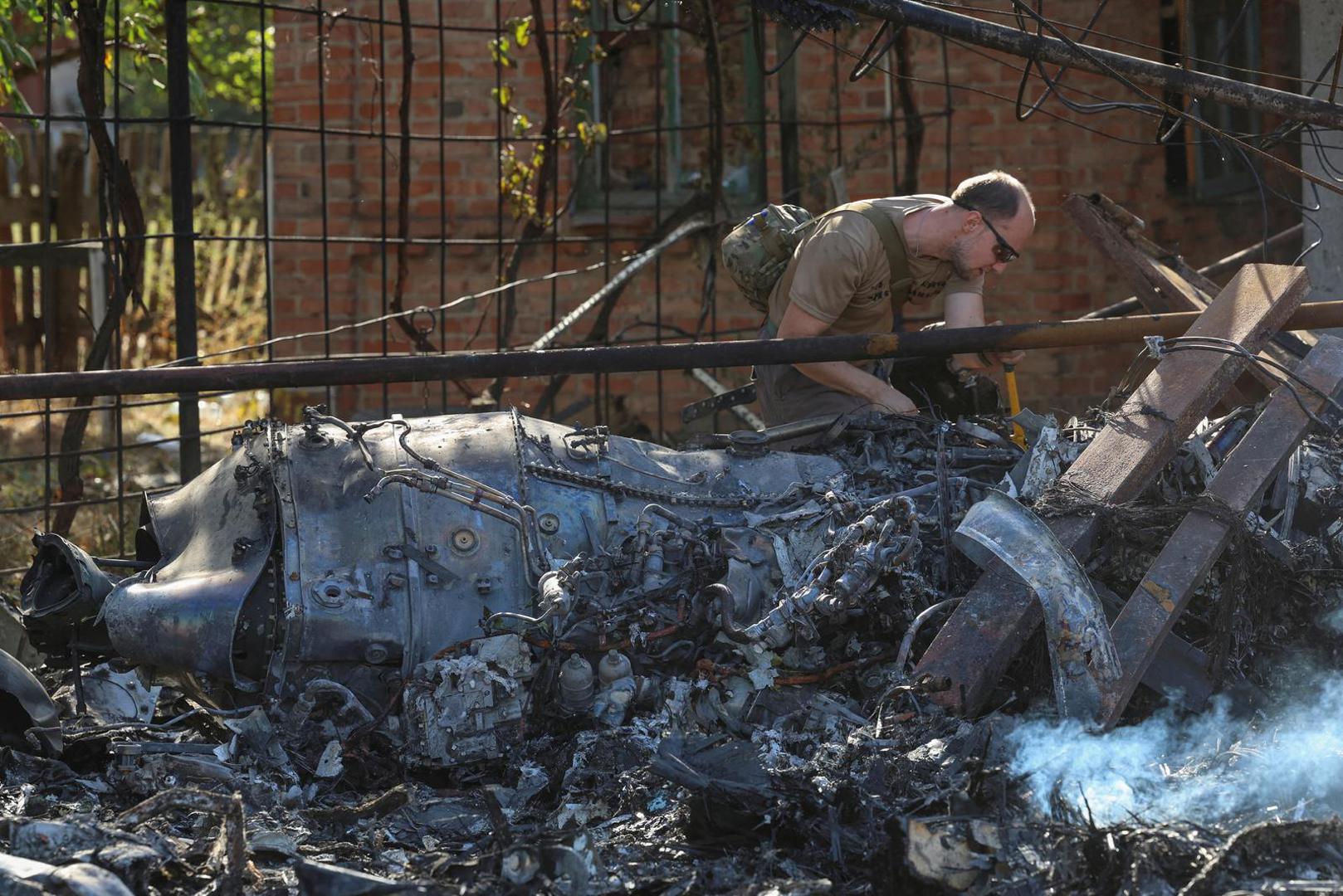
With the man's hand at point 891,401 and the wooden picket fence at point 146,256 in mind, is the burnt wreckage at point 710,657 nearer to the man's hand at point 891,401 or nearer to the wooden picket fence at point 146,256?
the man's hand at point 891,401

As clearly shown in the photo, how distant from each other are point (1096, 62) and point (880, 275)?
1.10m

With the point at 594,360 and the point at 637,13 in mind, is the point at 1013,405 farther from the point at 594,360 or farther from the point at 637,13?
the point at 637,13

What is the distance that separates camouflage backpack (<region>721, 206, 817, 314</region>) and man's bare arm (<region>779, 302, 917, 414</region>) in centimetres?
34

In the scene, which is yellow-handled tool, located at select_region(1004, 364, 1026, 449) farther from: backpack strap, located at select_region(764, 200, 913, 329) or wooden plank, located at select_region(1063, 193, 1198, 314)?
wooden plank, located at select_region(1063, 193, 1198, 314)

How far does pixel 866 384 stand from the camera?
4.64 metres

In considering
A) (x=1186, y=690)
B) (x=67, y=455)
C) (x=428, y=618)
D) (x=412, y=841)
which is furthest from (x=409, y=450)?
(x=67, y=455)

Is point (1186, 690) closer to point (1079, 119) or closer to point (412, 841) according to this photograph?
point (412, 841)

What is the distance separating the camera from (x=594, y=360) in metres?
3.72

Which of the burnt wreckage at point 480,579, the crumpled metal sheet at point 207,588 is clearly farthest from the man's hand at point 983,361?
the crumpled metal sheet at point 207,588

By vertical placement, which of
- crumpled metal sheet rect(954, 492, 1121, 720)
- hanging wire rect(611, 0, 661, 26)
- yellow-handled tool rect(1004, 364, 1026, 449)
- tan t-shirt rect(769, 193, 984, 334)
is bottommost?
crumpled metal sheet rect(954, 492, 1121, 720)

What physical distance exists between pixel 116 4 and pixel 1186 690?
513cm

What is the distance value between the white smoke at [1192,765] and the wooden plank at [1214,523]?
0.10 metres

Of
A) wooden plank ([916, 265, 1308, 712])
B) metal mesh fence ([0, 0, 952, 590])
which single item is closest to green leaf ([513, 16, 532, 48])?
metal mesh fence ([0, 0, 952, 590])

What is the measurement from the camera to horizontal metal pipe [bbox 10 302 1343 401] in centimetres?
370
